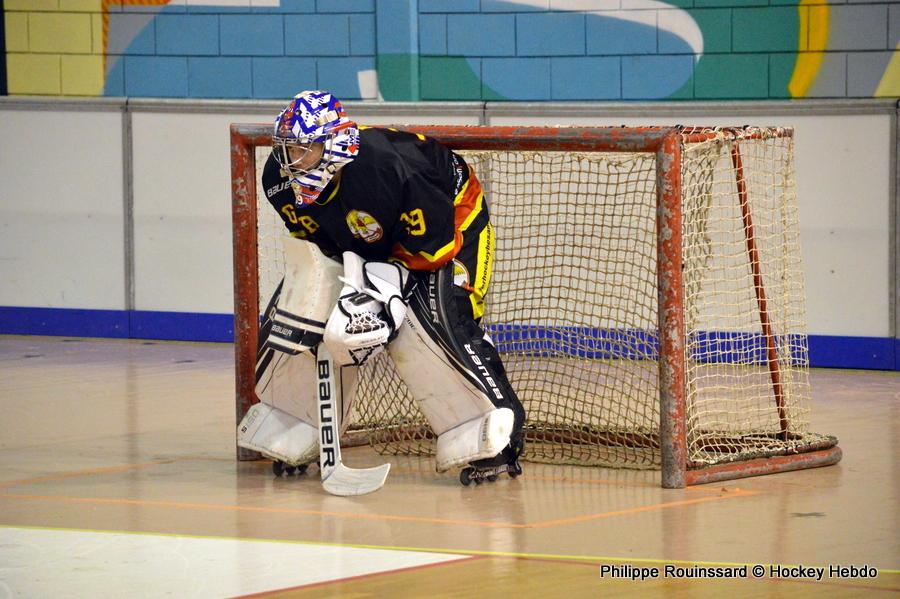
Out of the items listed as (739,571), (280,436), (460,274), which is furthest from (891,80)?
(739,571)

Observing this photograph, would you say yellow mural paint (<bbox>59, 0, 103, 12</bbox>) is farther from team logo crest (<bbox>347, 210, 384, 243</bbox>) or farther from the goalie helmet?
team logo crest (<bbox>347, 210, 384, 243</bbox>)

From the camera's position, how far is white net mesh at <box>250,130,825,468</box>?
250 inches

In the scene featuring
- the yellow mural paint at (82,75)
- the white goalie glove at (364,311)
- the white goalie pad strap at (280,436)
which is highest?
the yellow mural paint at (82,75)

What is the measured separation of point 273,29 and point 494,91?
1625mm

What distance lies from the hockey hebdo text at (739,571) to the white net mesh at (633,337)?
132 centimetres

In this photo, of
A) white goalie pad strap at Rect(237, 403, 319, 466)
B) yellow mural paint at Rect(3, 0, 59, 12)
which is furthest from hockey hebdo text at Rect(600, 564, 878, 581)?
yellow mural paint at Rect(3, 0, 59, 12)

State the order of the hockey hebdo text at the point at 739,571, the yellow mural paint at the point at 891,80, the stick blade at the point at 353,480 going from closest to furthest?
the hockey hebdo text at the point at 739,571
the stick blade at the point at 353,480
the yellow mural paint at the point at 891,80

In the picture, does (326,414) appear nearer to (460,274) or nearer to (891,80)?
(460,274)

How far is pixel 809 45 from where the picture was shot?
9.34 meters

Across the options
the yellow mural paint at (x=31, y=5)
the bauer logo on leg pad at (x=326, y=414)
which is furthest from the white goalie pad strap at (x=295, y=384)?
the yellow mural paint at (x=31, y=5)

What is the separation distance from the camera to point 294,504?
5578 mm

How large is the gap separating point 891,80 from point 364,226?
181 inches

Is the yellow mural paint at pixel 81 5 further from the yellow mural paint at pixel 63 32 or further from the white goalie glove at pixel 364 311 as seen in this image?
the white goalie glove at pixel 364 311

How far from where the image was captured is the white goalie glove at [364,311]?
5.60 m
